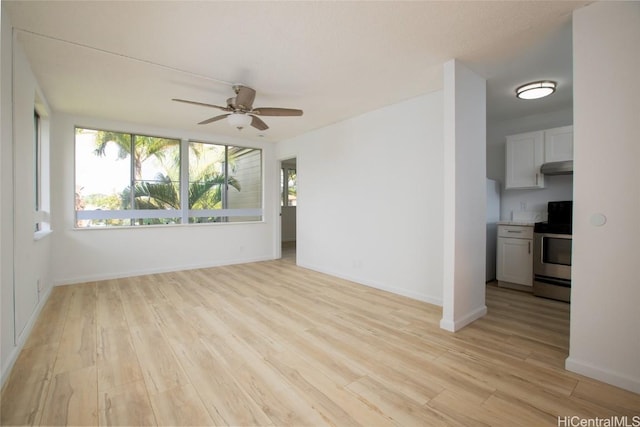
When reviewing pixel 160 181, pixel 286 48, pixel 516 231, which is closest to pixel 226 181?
pixel 160 181

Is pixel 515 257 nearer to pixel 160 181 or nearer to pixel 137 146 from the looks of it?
pixel 160 181

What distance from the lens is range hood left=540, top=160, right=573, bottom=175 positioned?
3.61m

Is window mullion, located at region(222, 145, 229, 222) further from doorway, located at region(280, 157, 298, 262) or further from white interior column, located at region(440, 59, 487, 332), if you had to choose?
white interior column, located at region(440, 59, 487, 332)

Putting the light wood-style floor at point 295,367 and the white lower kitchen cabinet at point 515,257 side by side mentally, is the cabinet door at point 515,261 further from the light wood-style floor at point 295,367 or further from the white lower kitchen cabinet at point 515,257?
the light wood-style floor at point 295,367

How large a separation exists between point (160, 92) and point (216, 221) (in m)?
2.73

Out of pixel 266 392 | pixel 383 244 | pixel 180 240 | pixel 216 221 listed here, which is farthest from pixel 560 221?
pixel 180 240

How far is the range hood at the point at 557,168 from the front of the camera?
11.8 ft

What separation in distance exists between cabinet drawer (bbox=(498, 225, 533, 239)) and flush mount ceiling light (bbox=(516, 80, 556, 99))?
1714 millimetres

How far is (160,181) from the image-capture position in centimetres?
496

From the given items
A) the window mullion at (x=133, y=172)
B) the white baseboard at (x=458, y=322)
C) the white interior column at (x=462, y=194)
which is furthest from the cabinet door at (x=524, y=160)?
the window mullion at (x=133, y=172)

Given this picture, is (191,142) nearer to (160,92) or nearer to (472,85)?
(160,92)

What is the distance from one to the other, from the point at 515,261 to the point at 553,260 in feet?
1.56

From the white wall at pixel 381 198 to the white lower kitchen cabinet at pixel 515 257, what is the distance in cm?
148

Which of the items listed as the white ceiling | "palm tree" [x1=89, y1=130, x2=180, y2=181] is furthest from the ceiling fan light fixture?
"palm tree" [x1=89, y1=130, x2=180, y2=181]
